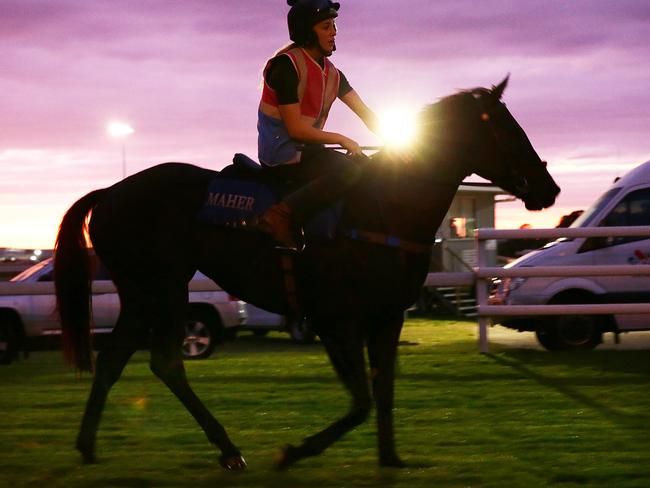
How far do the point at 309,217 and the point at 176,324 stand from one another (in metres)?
1.22

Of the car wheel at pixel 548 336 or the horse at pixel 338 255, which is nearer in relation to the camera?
the horse at pixel 338 255

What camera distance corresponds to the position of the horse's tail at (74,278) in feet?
24.3

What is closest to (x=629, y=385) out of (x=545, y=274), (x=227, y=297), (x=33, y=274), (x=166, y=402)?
(x=545, y=274)

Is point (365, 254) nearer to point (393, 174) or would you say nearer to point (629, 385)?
point (393, 174)

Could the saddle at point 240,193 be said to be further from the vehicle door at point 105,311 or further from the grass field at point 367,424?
the vehicle door at point 105,311

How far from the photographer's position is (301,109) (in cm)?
Answer: 661

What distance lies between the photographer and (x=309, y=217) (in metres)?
6.42

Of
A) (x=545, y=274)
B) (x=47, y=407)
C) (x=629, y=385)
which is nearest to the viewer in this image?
(x=47, y=407)

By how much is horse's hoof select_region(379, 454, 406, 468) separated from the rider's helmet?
245 centimetres

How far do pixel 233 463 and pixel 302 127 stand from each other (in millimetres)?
1953

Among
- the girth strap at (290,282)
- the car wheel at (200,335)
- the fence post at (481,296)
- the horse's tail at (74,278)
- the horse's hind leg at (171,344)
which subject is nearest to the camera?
the girth strap at (290,282)

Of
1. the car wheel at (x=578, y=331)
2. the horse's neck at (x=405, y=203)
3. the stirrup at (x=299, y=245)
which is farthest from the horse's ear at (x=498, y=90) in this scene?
the car wheel at (x=578, y=331)

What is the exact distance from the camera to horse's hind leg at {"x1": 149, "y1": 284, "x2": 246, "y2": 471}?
22.7ft

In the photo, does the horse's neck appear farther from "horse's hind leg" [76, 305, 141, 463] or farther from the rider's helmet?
"horse's hind leg" [76, 305, 141, 463]
